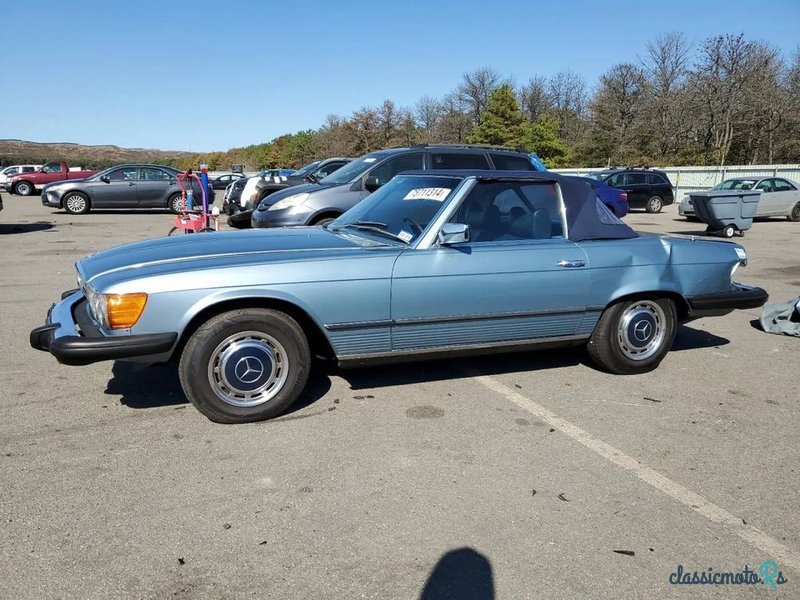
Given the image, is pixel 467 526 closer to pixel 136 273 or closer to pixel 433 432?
pixel 433 432

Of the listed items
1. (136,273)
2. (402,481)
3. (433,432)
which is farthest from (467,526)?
(136,273)

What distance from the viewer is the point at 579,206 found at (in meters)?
4.88

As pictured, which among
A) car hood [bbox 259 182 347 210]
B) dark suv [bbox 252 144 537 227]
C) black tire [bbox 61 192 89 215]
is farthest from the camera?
black tire [bbox 61 192 89 215]

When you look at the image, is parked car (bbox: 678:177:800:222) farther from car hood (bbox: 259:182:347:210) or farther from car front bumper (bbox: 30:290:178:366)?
car front bumper (bbox: 30:290:178:366)

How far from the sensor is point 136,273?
12.3ft

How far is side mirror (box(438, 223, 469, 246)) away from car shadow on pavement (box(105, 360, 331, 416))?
1405 millimetres

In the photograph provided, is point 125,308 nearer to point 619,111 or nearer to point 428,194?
point 428,194

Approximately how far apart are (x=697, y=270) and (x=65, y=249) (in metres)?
11.0

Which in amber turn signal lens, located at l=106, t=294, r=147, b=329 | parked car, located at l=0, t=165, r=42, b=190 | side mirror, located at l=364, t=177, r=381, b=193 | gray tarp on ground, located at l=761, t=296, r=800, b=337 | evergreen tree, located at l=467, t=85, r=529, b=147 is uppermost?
evergreen tree, located at l=467, t=85, r=529, b=147

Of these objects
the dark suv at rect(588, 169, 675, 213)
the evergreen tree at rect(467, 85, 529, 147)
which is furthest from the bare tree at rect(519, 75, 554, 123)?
the dark suv at rect(588, 169, 675, 213)

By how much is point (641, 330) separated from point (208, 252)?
3.29 metres

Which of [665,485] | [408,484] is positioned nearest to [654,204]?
[665,485]

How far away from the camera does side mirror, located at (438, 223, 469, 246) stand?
4.11m

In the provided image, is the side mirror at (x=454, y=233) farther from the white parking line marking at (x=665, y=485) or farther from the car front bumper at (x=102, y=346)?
the car front bumper at (x=102, y=346)
